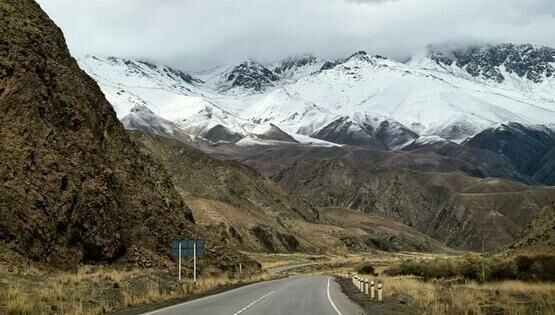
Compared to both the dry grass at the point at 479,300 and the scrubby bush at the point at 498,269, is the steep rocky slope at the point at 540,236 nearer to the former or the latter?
the scrubby bush at the point at 498,269

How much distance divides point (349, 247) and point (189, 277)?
103 metres

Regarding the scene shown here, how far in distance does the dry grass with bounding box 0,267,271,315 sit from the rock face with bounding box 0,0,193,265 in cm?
228

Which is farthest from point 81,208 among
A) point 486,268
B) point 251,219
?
point 251,219

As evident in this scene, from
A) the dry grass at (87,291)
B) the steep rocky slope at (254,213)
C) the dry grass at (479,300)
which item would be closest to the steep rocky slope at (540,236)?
the dry grass at (479,300)

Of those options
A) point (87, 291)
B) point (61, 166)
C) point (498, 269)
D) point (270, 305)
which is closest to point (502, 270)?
point (498, 269)

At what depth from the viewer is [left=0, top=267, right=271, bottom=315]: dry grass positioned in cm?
2092

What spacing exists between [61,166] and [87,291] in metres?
11.8

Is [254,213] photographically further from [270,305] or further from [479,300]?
[270,305]

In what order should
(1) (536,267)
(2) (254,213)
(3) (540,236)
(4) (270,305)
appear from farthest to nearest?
(2) (254,213)
(3) (540,236)
(1) (536,267)
(4) (270,305)

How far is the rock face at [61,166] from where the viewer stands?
3281 centimetres

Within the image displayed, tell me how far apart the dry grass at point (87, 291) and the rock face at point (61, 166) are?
228cm

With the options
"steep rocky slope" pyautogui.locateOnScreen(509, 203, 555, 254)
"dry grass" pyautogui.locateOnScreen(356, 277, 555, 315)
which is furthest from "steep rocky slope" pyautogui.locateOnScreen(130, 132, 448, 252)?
"dry grass" pyautogui.locateOnScreen(356, 277, 555, 315)

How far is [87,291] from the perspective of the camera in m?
25.8

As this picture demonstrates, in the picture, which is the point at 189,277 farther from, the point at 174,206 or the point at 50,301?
the point at 50,301
